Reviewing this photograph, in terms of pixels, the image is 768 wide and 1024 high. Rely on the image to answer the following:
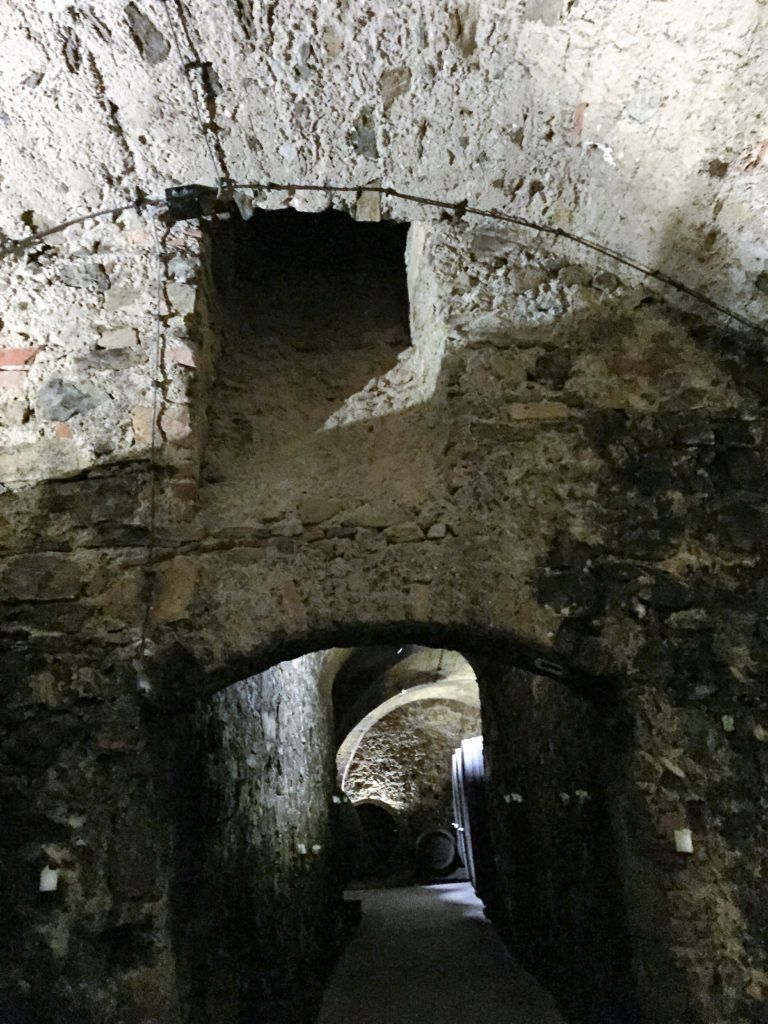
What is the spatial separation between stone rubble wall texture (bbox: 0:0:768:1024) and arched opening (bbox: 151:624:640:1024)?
0.44ft

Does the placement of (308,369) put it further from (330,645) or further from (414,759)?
(414,759)

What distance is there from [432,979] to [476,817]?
1.95m

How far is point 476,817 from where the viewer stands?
522cm

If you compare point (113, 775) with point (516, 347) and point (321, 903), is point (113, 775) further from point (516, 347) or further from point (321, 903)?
point (321, 903)

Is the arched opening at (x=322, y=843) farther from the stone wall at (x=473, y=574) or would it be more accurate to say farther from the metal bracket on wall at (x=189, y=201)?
the metal bracket on wall at (x=189, y=201)

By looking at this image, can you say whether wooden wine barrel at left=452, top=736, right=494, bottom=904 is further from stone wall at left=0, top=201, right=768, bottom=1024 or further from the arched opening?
stone wall at left=0, top=201, right=768, bottom=1024

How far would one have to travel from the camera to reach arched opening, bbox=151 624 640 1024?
5.76 ft

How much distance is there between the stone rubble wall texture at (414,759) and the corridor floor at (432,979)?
2790mm

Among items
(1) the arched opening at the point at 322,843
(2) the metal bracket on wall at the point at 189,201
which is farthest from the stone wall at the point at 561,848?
(2) the metal bracket on wall at the point at 189,201

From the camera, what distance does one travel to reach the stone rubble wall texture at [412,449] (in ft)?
4.85

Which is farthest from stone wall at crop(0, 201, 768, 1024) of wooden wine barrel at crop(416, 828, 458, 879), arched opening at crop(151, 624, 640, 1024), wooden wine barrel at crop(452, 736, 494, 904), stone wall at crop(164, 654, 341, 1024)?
wooden wine barrel at crop(416, 828, 458, 879)

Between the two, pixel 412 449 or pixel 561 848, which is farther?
pixel 561 848

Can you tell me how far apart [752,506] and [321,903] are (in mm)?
2869

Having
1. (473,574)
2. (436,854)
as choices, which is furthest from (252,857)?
(436,854)
